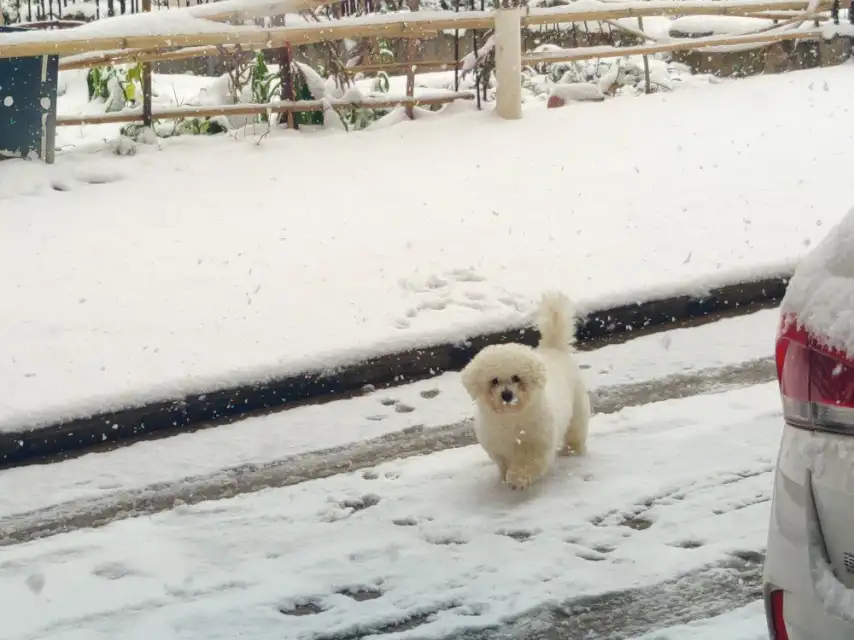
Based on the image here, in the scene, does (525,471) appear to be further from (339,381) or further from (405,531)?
(339,381)

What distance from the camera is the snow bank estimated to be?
217cm

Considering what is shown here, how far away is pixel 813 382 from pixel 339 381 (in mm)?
3820

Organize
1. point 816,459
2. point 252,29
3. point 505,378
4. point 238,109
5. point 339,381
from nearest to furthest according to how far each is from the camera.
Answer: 1. point 816,459
2. point 505,378
3. point 339,381
4. point 252,29
5. point 238,109

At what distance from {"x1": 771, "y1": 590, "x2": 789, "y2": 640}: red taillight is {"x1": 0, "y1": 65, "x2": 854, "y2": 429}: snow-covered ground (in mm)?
3663

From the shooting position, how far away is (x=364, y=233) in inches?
318

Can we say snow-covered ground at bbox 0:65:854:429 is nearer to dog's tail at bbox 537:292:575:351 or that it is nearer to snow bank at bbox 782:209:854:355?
dog's tail at bbox 537:292:575:351

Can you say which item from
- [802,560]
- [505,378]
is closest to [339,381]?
[505,378]

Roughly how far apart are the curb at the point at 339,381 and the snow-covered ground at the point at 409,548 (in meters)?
1.02

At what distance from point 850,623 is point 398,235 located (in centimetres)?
613

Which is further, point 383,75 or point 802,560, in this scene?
point 383,75

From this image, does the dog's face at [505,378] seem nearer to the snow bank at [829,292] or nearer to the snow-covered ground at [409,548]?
the snow-covered ground at [409,548]

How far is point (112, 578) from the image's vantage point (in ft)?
12.5

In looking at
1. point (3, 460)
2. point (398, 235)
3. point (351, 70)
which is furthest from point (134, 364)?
point (351, 70)

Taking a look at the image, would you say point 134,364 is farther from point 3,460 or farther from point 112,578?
point 112,578
